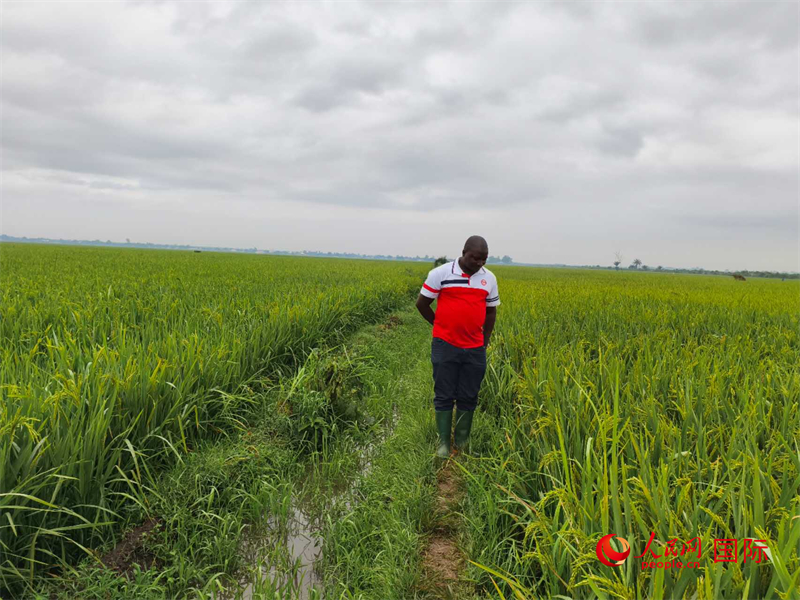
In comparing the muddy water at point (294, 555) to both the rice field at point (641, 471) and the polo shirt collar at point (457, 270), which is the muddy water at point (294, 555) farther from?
the polo shirt collar at point (457, 270)

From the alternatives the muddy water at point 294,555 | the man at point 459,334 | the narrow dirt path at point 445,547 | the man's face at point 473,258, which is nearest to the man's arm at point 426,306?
the man at point 459,334

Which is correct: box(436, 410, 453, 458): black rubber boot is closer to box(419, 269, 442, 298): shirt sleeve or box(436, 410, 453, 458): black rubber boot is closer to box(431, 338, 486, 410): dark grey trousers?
box(431, 338, 486, 410): dark grey trousers

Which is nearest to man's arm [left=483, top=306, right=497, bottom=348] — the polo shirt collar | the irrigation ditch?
the polo shirt collar

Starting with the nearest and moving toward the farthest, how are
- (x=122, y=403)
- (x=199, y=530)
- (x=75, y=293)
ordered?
(x=199, y=530)
(x=122, y=403)
(x=75, y=293)

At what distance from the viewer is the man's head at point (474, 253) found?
3.30m

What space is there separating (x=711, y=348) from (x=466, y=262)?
352cm

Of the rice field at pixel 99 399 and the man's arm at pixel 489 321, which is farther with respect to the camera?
the man's arm at pixel 489 321

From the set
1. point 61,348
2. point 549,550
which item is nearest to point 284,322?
point 61,348

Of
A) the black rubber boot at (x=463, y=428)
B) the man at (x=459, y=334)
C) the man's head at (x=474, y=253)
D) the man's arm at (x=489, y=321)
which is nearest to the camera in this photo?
the man's head at (x=474, y=253)

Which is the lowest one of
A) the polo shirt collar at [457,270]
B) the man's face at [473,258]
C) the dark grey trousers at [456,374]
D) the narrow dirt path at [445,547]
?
the narrow dirt path at [445,547]

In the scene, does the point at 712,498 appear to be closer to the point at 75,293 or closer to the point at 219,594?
the point at 219,594

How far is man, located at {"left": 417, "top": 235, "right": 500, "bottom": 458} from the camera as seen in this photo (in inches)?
136

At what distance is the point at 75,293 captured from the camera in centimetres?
687

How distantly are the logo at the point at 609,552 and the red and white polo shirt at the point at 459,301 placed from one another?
6.63ft
